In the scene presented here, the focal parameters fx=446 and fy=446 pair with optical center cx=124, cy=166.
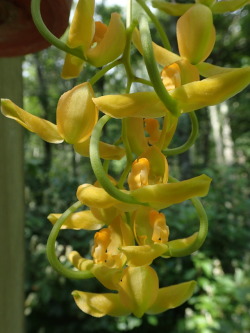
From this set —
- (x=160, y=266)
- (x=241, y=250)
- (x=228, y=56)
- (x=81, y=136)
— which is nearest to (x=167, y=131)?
(x=81, y=136)

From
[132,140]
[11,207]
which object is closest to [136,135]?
[132,140]

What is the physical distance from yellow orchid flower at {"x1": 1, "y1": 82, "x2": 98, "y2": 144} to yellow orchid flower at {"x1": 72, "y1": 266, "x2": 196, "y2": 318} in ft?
0.30

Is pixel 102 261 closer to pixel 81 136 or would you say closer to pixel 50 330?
pixel 81 136

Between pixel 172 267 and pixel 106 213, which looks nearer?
pixel 106 213

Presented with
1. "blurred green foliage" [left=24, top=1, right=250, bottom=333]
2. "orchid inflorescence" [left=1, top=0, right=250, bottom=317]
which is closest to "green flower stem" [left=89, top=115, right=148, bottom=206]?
"orchid inflorescence" [left=1, top=0, right=250, bottom=317]

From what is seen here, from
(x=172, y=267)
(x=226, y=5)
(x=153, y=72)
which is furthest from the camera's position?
(x=172, y=267)

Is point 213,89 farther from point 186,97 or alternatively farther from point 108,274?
point 108,274

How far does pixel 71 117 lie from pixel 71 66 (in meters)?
0.08

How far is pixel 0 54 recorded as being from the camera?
0.47 meters

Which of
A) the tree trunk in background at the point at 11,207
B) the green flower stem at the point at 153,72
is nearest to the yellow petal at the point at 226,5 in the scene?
the green flower stem at the point at 153,72

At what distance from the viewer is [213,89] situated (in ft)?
0.80

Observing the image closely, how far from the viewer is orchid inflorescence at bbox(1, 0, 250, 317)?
247 millimetres

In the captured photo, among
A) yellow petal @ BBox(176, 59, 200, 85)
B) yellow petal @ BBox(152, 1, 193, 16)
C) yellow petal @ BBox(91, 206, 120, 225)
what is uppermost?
yellow petal @ BBox(152, 1, 193, 16)

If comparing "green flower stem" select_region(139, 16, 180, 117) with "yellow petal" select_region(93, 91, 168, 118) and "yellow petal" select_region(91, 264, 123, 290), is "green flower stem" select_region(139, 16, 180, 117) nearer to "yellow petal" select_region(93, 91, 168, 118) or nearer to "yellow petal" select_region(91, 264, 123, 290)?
"yellow petal" select_region(93, 91, 168, 118)
